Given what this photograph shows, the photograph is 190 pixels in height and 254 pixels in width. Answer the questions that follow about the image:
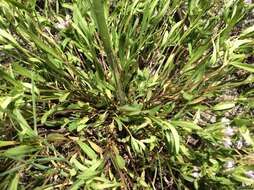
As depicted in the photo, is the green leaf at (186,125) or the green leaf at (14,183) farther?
the green leaf at (186,125)

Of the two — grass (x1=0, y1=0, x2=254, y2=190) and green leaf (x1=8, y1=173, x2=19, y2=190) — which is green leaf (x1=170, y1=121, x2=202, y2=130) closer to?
grass (x1=0, y1=0, x2=254, y2=190)

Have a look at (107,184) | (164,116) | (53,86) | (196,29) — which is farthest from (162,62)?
(107,184)

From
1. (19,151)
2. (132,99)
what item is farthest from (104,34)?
(132,99)

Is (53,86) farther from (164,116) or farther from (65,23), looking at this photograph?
(164,116)

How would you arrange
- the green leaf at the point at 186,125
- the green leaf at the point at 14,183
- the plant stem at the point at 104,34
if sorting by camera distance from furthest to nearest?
the green leaf at the point at 186,125, the green leaf at the point at 14,183, the plant stem at the point at 104,34

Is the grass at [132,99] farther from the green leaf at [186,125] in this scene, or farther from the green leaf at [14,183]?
the green leaf at [14,183]

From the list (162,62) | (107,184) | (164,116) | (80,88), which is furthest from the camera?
(162,62)

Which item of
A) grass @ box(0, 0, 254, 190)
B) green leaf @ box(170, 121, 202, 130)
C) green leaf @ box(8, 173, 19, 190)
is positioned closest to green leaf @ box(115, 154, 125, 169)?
grass @ box(0, 0, 254, 190)

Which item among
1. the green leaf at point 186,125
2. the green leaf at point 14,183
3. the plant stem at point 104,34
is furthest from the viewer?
the green leaf at point 186,125

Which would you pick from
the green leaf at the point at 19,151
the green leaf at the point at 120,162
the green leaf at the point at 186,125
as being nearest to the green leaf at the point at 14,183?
the green leaf at the point at 19,151
